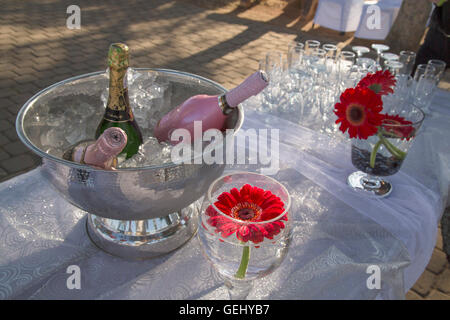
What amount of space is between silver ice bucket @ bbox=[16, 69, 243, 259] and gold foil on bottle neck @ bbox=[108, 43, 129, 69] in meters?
0.22

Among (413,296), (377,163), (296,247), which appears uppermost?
(377,163)

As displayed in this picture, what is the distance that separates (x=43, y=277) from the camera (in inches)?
34.4

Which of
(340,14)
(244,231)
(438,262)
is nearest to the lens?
(244,231)

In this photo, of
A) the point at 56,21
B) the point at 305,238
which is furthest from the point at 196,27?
the point at 305,238

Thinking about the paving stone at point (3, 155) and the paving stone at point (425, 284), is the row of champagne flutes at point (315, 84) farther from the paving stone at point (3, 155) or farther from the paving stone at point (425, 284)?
the paving stone at point (3, 155)

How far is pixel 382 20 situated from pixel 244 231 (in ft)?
18.1

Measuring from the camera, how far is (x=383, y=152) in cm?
112

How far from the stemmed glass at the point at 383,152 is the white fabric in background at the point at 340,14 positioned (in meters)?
4.72

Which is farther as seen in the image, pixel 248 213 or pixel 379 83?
pixel 379 83

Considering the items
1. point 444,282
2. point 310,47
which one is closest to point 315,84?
point 310,47

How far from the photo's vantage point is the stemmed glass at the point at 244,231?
68 cm

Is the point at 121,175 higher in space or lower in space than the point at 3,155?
higher

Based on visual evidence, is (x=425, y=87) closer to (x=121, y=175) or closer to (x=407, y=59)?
(x=407, y=59)
